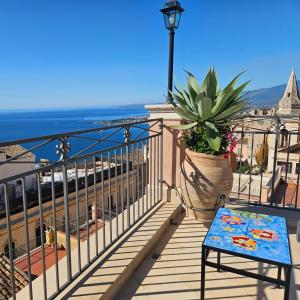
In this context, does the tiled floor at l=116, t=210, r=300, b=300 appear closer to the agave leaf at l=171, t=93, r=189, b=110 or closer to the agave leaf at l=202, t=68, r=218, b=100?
the agave leaf at l=171, t=93, r=189, b=110

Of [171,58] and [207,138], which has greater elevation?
[171,58]

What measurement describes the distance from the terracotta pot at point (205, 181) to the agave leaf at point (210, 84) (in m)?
0.75

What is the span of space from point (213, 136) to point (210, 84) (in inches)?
26.1

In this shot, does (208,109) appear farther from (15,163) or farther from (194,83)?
(15,163)

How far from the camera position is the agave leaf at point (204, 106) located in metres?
2.85

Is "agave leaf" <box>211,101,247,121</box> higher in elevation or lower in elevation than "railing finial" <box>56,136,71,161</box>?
higher

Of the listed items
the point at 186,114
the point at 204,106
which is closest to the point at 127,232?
the point at 186,114

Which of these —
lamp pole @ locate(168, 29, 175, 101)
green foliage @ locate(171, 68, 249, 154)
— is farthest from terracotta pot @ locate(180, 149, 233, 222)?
lamp pole @ locate(168, 29, 175, 101)

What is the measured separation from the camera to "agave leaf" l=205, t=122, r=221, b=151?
9.39ft

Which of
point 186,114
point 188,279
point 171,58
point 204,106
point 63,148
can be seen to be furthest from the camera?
point 171,58

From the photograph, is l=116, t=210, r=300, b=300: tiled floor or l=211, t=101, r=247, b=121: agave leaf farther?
l=211, t=101, r=247, b=121: agave leaf

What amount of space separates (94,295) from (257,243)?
1.15m

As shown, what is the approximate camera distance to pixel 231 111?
2.93 metres

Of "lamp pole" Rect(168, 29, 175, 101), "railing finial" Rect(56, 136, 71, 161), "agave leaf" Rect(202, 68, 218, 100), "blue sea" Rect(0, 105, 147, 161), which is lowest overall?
"blue sea" Rect(0, 105, 147, 161)
